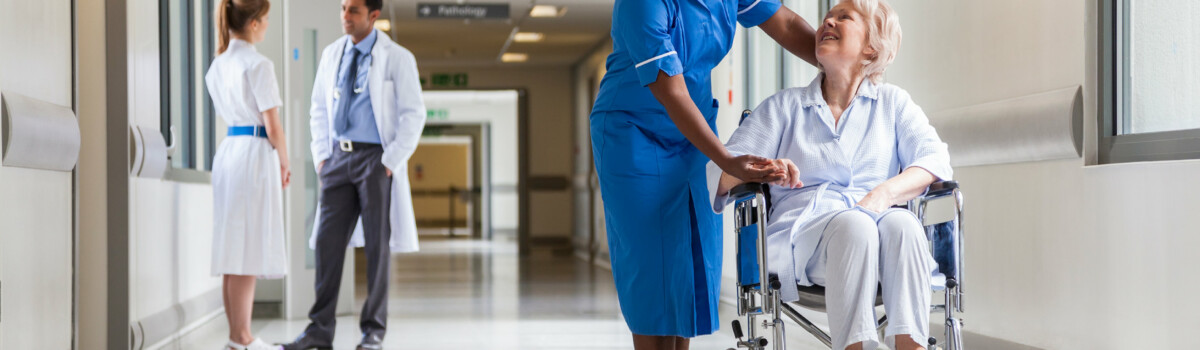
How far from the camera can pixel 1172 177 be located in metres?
2.45

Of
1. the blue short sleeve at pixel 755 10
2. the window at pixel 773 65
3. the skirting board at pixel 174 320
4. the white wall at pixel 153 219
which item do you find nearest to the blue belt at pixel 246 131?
the white wall at pixel 153 219

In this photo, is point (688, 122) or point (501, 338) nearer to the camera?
point (688, 122)

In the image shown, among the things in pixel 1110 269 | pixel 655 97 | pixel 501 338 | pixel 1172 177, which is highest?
pixel 655 97

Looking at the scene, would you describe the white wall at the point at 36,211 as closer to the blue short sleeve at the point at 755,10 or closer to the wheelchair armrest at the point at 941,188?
the blue short sleeve at the point at 755,10

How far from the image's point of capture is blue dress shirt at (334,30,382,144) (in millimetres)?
4352

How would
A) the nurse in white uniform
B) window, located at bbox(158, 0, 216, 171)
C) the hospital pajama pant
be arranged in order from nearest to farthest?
the hospital pajama pant < the nurse in white uniform < window, located at bbox(158, 0, 216, 171)

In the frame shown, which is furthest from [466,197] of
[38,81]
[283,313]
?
[38,81]

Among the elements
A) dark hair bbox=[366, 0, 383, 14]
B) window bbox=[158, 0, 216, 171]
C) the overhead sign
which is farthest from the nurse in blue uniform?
the overhead sign

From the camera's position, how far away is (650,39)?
2.21 m

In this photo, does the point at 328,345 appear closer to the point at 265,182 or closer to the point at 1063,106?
the point at 265,182

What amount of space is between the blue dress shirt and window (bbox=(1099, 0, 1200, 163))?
104 inches

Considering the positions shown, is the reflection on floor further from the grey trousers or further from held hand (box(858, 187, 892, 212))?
held hand (box(858, 187, 892, 212))

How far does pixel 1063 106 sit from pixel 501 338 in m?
2.77

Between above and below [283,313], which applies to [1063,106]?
above
